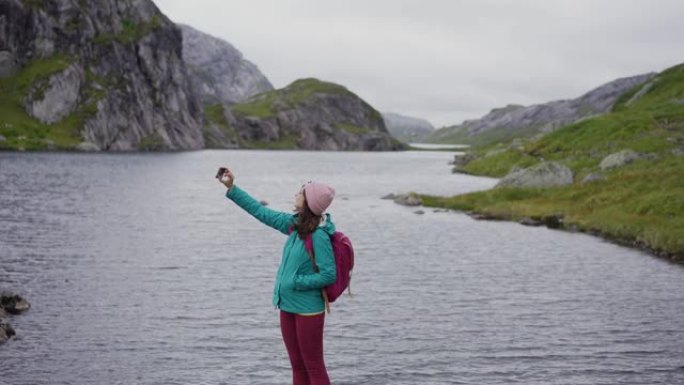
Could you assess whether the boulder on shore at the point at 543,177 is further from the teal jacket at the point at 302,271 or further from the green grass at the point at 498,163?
the teal jacket at the point at 302,271

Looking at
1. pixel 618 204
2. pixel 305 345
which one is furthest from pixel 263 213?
pixel 618 204

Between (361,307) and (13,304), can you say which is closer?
(13,304)

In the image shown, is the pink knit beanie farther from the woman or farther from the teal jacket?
the teal jacket

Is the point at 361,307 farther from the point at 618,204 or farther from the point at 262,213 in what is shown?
the point at 618,204

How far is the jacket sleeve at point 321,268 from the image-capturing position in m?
11.9

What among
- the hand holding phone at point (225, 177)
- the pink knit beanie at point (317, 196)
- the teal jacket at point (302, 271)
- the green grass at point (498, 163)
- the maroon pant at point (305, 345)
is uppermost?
the green grass at point (498, 163)

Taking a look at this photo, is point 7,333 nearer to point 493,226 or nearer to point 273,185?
point 493,226

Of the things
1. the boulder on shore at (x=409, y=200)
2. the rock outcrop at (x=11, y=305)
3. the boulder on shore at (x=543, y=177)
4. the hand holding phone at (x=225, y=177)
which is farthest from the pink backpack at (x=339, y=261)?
the boulder on shore at (x=543, y=177)

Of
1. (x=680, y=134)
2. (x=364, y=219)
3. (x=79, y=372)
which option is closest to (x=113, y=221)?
(x=364, y=219)

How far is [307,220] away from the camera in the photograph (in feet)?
39.2

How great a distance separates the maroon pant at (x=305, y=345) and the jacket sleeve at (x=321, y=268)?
63cm

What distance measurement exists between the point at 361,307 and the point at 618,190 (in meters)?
43.1

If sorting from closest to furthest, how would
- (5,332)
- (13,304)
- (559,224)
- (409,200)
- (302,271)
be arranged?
(302,271) < (5,332) < (13,304) < (559,224) < (409,200)

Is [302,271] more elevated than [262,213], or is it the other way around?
[262,213]
